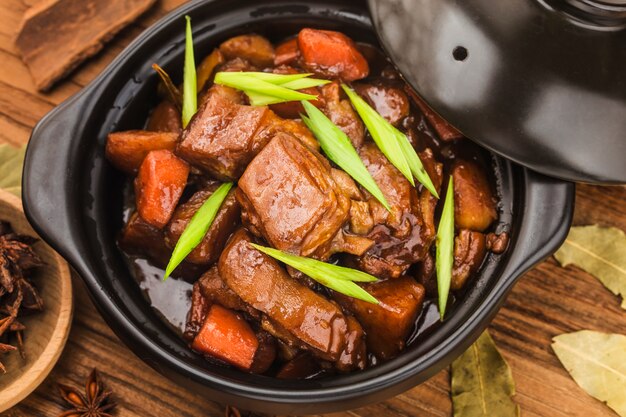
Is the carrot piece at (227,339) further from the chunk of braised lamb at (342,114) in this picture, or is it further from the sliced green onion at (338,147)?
the chunk of braised lamb at (342,114)

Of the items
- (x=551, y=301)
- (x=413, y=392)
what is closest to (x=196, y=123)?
(x=413, y=392)

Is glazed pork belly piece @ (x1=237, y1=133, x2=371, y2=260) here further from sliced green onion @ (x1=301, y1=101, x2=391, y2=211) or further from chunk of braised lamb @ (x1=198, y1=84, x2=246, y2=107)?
chunk of braised lamb @ (x1=198, y1=84, x2=246, y2=107)

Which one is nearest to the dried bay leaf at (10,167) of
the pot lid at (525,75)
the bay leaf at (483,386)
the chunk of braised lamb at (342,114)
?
the chunk of braised lamb at (342,114)

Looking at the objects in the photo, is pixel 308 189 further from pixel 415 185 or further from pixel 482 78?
pixel 482 78

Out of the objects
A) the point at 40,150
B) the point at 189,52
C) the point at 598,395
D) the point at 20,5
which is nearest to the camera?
the point at 40,150

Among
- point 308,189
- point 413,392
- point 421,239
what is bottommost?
point 413,392

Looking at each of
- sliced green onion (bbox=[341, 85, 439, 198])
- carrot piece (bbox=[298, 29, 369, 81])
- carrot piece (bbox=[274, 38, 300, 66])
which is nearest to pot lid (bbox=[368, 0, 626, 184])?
sliced green onion (bbox=[341, 85, 439, 198])

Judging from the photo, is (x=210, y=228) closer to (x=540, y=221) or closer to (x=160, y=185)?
(x=160, y=185)
